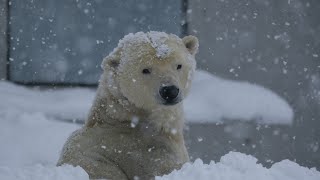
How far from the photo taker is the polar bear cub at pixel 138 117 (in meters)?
3.52

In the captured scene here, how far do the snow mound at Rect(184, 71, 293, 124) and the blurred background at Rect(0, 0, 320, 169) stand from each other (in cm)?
8

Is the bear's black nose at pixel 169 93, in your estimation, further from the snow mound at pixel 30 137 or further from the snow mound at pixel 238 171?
the snow mound at pixel 30 137

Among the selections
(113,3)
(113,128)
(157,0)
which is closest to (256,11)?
(157,0)

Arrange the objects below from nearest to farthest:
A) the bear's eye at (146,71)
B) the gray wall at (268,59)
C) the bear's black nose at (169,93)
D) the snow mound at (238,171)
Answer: the snow mound at (238,171), the bear's black nose at (169,93), the bear's eye at (146,71), the gray wall at (268,59)

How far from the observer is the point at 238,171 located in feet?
9.87

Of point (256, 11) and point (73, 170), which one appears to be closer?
point (73, 170)

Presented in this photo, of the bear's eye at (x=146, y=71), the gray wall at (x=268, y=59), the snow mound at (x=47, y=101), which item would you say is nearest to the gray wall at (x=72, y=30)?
the snow mound at (x=47, y=101)

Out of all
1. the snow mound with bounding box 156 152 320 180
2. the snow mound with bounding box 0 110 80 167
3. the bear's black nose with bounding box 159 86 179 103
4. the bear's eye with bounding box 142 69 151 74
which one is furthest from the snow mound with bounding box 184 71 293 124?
the snow mound with bounding box 156 152 320 180

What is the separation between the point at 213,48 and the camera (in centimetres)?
735

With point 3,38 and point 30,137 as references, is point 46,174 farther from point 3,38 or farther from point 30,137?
point 3,38

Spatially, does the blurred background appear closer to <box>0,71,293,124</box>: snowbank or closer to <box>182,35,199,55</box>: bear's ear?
<box>0,71,293,124</box>: snowbank

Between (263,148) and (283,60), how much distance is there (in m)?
1.06

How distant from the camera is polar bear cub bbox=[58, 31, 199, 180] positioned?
139 inches

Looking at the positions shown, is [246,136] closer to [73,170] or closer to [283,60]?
[283,60]
